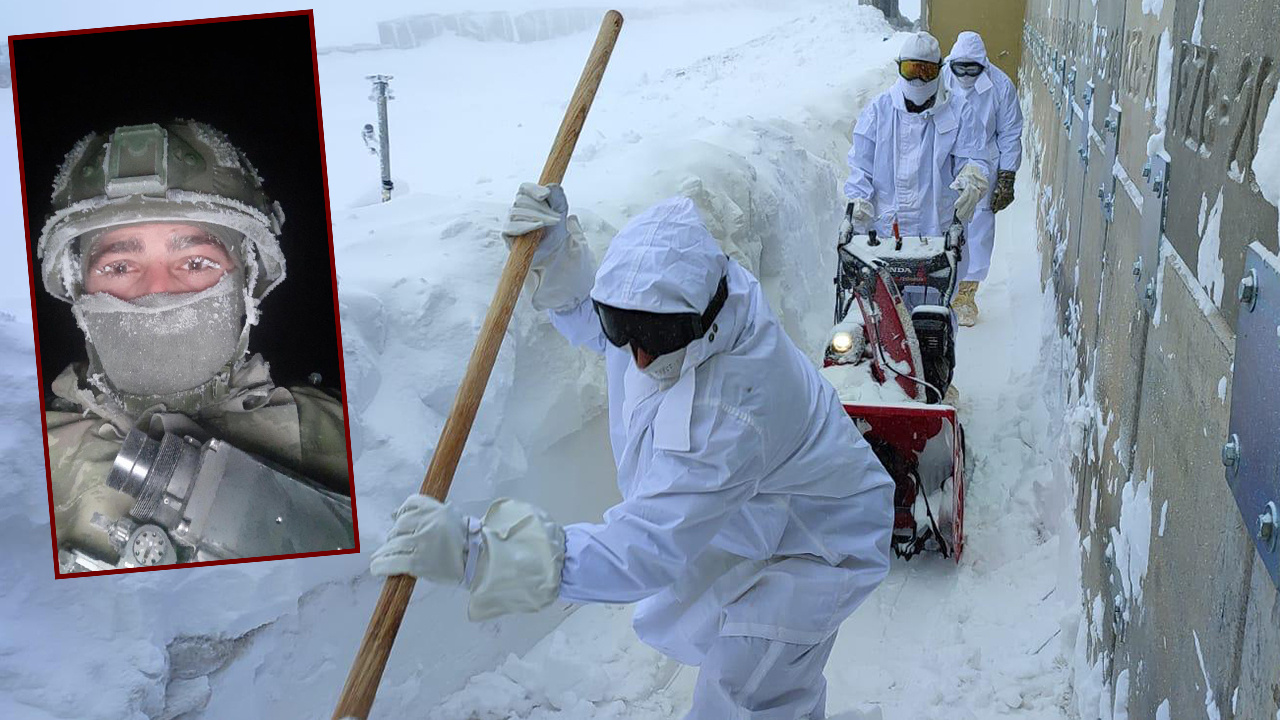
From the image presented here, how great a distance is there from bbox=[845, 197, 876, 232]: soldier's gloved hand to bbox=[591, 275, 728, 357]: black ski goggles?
3520mm

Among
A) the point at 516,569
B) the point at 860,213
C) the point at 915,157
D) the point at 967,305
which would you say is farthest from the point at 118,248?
the point at 967,305

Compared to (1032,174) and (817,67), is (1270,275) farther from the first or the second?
(817,67)

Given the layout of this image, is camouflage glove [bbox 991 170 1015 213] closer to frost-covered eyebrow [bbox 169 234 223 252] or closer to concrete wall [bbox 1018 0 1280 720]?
concrete wall [bbox 1018 0 1280 720]

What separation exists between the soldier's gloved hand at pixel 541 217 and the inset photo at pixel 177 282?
1.48 ft

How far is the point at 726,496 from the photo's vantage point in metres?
2.21

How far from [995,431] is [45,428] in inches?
162

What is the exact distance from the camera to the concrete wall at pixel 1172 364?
1524 mm

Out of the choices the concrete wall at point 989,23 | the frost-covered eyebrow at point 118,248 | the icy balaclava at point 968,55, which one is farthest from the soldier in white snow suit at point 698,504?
the concrete wall at point 989,23

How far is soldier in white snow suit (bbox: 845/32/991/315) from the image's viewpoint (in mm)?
5789

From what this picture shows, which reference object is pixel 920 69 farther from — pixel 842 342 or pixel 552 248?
pixel 552 248

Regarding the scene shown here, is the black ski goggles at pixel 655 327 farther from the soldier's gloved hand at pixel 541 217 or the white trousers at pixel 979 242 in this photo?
the white trousers at pixel 979 242

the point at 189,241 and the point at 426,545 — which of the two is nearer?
the point at 426,545

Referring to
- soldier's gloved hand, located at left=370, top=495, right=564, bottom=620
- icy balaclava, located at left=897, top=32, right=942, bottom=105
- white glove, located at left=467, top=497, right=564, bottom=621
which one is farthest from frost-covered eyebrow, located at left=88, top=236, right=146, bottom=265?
icy balaclava, located at left=897, top=32, right=942, bottom=105

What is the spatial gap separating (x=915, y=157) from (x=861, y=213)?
574mm
